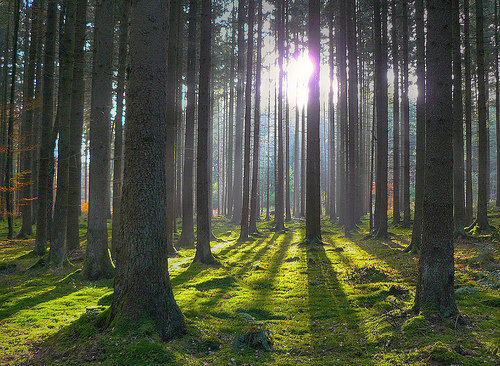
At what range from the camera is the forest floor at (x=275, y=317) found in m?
4.26

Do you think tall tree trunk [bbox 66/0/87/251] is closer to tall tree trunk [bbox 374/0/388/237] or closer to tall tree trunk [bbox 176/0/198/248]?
tall tree trunk [bbox 176/0/198/248]

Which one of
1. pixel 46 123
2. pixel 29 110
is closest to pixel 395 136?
pixel 46 123

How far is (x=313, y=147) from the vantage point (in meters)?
15.0

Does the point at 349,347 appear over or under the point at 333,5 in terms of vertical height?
under

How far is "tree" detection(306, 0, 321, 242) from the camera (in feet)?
48.4

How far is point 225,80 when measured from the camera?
35.6 metres

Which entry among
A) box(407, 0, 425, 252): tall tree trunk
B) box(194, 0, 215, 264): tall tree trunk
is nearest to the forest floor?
box(194, 0, 215, 264): tall tree trunk

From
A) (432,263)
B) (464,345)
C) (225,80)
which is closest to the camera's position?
(464,345)

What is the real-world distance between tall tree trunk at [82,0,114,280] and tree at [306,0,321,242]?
28.4 ft

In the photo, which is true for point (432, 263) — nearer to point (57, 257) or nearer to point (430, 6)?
point (430, 6)

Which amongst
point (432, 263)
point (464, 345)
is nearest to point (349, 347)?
point (464, 345)

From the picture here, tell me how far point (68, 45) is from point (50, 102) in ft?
8.65

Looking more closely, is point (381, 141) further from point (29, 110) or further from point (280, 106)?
point (29, 110)

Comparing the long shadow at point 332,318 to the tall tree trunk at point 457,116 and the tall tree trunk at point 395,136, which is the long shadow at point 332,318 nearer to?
the tall tree trunk at point 457,116
